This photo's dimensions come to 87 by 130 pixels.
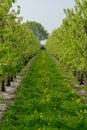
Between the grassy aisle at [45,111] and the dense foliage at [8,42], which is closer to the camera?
the grassy aisle at [45,111]

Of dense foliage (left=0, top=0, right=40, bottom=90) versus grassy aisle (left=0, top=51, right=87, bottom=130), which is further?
dense foliage (left=0, top=0, right=40, bottom=90)

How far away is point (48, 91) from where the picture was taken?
27453 mm

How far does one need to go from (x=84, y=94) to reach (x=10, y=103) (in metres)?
6.86

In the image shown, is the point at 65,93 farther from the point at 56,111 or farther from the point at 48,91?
the point at 56,111

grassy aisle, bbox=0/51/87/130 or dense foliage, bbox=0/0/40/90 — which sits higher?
dense foliage, bbox=0/0/40/90

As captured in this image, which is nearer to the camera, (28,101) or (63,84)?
(28,101)

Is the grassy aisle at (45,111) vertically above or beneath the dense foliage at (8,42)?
Answer: beneath

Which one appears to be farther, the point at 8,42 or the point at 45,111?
the point at 8,42

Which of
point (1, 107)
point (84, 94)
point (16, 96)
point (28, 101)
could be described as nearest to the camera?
point (1, 107)

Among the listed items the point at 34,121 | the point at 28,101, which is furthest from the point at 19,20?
the point at 34,121

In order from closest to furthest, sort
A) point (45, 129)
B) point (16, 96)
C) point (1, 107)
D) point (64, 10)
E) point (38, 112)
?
point (45, 129) < point (38, 112) < point (1, 107) < point (16, 96) < point (64, 10)

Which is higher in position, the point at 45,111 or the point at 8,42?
the point at 8,42

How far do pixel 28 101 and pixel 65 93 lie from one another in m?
4.77

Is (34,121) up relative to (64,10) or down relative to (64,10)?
down
